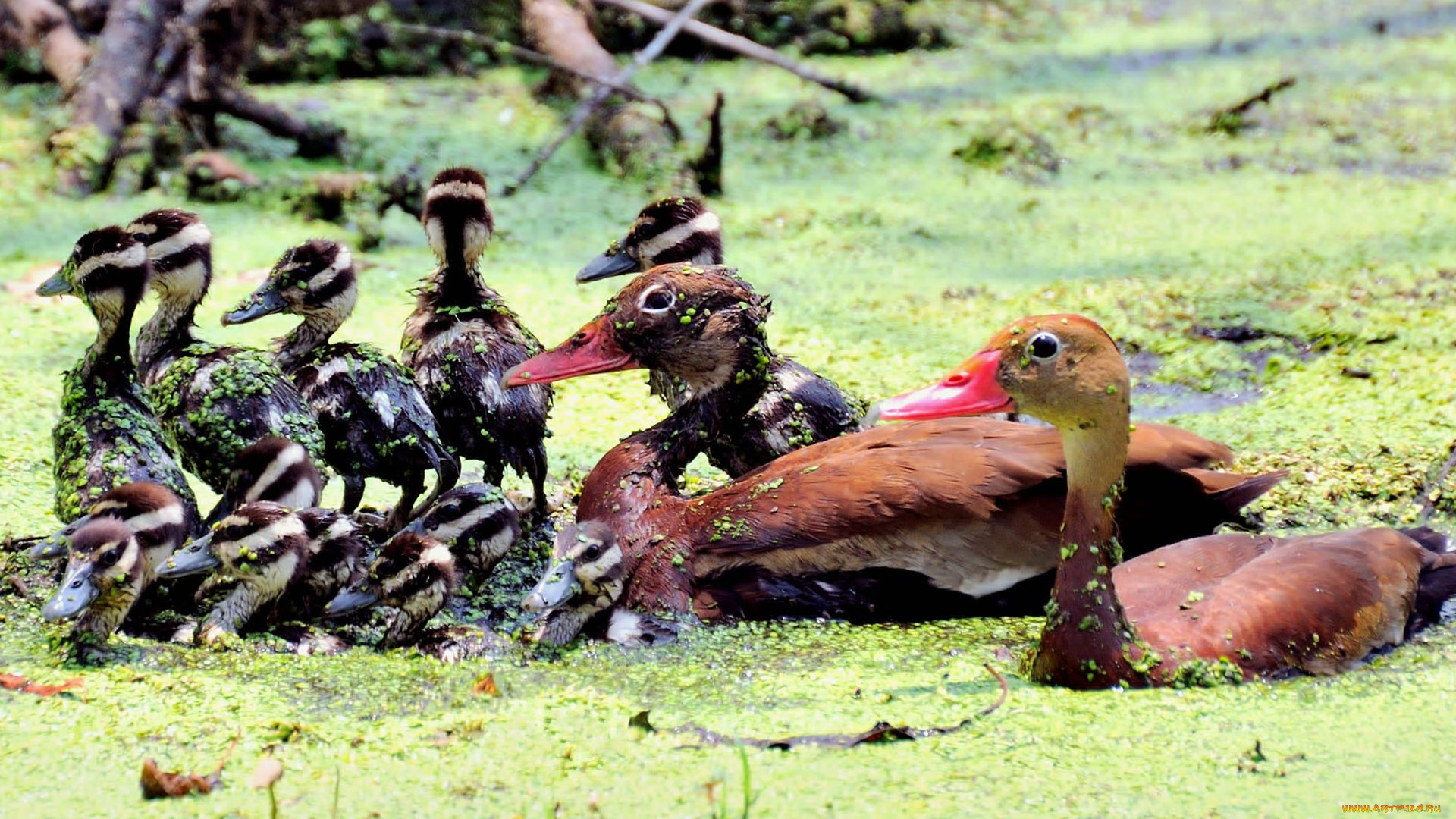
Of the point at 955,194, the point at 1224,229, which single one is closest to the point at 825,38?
the point at 955,194

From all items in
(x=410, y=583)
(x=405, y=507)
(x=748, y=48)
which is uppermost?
(x=748, y=48)

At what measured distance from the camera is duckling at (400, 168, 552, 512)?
4926mm

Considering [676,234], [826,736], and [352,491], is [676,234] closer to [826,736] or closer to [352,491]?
[352,491]

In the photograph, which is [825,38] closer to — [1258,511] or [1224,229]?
[1224,229]

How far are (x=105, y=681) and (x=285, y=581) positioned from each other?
53cm

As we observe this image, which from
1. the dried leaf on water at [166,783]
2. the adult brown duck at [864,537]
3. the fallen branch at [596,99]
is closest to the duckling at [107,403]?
the adult brown duck at [864,537]

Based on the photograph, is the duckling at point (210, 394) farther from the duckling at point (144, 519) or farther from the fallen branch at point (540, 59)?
the fallen branch at point (540, 59)

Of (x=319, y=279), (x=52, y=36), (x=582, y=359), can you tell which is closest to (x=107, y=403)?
(x=319, y=279)

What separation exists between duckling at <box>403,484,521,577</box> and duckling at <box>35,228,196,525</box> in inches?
25.3

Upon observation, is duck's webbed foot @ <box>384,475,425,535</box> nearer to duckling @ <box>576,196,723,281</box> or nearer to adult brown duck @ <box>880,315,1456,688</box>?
duckling @ <box>576,196,723,281</box>

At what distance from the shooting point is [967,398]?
373 cm

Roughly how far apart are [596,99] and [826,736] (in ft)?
17.6

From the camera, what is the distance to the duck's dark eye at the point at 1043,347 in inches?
142

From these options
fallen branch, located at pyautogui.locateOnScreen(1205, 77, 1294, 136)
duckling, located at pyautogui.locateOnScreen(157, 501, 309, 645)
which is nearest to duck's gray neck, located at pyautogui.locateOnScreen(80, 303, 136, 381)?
duckling, located at pyautogui.locateOnScreen(157, 501, 309, 645)
